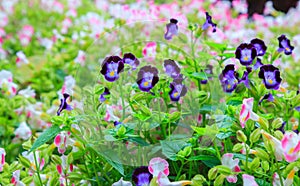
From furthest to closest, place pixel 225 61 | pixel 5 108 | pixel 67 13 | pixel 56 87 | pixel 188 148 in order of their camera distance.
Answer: pixel 67 13 → pixel 56 87 → pixel 5 108 → pixel 225 61 → pixel 188 148

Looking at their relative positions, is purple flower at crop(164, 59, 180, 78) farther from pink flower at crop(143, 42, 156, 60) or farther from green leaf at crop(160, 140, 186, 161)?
pink flower at crop(143, 42, 156, 60)

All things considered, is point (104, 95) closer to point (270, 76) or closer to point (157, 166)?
point (157, 166)

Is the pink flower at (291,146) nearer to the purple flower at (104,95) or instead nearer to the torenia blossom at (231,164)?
the torenia blossom at (231,164)

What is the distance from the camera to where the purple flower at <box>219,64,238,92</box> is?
1.03 metres

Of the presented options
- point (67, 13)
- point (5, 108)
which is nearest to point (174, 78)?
point (5, 108)

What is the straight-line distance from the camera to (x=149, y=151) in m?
1.00

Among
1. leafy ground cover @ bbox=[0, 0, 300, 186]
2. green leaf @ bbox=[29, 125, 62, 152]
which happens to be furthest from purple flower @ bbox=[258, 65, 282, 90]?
green leaf @ bbox=[29, 125, 62, 152]

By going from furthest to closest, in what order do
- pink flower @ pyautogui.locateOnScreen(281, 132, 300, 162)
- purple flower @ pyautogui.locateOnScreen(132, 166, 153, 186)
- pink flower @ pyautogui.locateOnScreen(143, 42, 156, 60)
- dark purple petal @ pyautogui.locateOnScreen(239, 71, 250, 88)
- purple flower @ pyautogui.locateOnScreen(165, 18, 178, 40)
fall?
1. pink flower @ pyautogui.locateOnScreen(143, 42, 156, 60)
2. purple flower @ pyautogui.locateOnScreen(165, 18, 178, 40)
3. dark purple petal @ pyautogui.locateOnScreen(239, 71, 250, 88)
4. purple flower @ pyautogui.locateOnScreen(132, 166, 153, 186)
5. pink flower @ pyautogui.locateOnScreen(281, 132, 300, 162)

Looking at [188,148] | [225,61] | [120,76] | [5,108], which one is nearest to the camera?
[188,148]

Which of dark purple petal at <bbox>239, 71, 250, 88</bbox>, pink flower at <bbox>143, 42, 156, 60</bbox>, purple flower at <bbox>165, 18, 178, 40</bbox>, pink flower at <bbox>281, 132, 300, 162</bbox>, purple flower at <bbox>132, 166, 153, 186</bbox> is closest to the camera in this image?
pink flower at <bbox>281, 132, 300, 162</bbox>

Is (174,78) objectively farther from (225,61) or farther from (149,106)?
(225,61)

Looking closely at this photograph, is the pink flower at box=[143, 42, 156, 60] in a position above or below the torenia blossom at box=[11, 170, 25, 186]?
above

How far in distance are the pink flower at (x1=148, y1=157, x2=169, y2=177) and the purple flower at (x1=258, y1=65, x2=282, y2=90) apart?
0.80 feet

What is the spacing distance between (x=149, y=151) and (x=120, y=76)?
147mm
